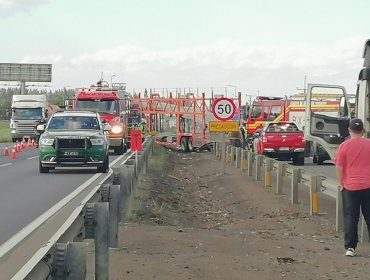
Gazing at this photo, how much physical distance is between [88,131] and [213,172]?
6.15m

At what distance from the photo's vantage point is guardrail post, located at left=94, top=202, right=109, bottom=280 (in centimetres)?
606

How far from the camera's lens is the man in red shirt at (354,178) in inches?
346

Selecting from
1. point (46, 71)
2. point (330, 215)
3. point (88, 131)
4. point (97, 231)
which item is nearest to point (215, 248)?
point (97, 231)

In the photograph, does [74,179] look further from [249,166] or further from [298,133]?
[298,133]

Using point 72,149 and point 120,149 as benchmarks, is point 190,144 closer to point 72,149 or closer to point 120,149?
point 120,149

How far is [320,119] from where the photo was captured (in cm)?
1545

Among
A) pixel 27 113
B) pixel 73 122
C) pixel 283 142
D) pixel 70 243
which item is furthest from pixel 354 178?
pixel 27 113

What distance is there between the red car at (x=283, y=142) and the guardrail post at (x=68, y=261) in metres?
25.7

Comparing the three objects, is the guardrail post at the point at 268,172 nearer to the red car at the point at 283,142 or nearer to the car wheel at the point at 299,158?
the red car at the point at 283,142

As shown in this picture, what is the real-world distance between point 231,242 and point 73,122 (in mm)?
13346

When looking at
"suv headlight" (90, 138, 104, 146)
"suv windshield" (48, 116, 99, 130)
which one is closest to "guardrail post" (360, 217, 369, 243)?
"suv headlight" (90, 138, 104, 146)

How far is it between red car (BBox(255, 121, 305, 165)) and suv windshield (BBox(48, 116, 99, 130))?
995cm

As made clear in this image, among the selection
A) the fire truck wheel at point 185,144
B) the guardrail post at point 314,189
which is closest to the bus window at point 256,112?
the fire truck wheel at point 185,144

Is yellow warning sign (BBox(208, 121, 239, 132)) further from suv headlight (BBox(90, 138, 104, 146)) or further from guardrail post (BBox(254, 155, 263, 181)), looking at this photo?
suv headlight (BBox(90, 138, 104, 146))
